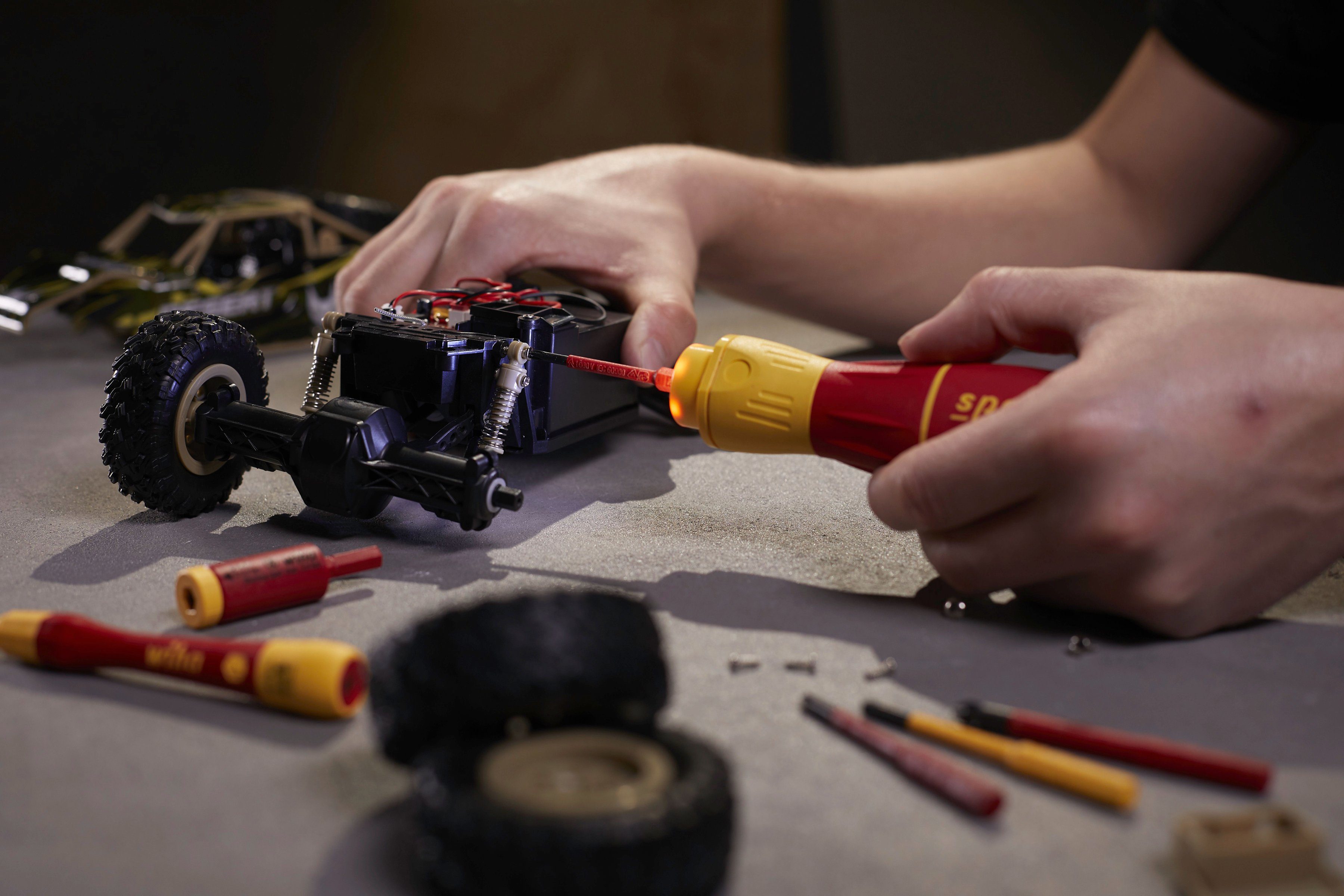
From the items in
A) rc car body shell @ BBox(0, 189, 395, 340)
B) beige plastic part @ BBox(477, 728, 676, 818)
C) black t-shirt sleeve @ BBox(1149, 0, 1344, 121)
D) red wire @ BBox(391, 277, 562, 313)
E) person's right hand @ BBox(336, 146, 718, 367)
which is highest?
black t-shirt sleeve @ BBox(1149, 0, 1344, 121)

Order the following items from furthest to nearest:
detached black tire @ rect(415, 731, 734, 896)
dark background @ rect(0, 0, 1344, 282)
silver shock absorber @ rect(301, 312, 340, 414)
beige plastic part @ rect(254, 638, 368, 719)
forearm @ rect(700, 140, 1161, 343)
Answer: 1. dark background @ rect(0, 0, 1344, 282)
2. forearm @ rect(700, 140, 1161, 343)
3. silver shock absorber @ rect(301, 312, 340, 414)
4. beige plastic part @ rect(254, 638, 368, 719)
5. detached black tire @ rect(415, 731, 734, 896)

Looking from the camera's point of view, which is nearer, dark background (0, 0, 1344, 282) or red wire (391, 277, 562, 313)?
red wire (391, 277, 562, 313)

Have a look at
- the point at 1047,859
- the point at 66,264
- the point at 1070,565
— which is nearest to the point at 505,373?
the point at 1070,565

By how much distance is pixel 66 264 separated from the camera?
1831mm

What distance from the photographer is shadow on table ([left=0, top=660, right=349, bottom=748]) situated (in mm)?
583

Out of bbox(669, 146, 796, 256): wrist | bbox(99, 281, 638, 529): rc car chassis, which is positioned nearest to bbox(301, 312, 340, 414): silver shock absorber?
bbox(99, 281, 638, 529): rc car chassis

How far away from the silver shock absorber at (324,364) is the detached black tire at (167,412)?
0.08 metres

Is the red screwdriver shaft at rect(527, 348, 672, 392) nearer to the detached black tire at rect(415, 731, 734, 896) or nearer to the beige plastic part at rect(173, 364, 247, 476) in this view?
the beige plastic part at rect(173, 364, 247, 476)

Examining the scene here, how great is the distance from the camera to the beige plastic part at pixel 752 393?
79 centimetres

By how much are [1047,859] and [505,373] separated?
0.60 meters

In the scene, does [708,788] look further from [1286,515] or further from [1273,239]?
[1273,239]

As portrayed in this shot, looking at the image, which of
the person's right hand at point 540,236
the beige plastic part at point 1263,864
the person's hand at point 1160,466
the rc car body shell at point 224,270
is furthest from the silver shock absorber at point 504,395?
the rc car body shell at point 224,270

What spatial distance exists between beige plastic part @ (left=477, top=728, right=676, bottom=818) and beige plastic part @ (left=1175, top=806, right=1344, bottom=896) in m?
0.23

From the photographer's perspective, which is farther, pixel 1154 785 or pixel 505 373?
pixel 505 373
